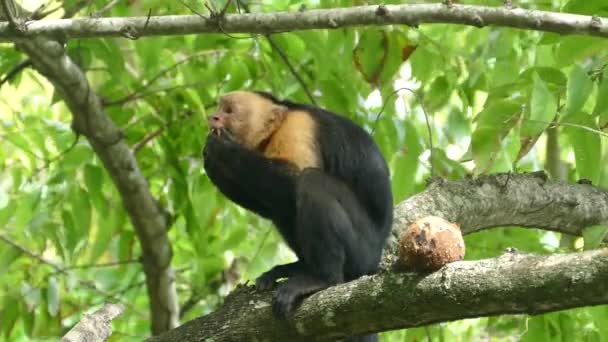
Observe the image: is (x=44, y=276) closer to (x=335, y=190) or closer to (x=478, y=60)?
(x=335, y=190)

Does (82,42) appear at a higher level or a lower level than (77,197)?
higher

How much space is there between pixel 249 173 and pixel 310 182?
332mm

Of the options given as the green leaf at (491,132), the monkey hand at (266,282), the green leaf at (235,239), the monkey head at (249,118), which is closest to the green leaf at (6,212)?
the green leaf at (235,239)

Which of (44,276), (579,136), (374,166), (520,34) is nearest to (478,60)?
(520,34)

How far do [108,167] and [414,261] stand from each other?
2793 millimetres

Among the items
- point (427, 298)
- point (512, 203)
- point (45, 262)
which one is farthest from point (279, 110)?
point (427, 298)

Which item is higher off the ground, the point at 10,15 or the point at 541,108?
the point at 10,15

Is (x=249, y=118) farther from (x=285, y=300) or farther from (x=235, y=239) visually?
(x=285, y=300)

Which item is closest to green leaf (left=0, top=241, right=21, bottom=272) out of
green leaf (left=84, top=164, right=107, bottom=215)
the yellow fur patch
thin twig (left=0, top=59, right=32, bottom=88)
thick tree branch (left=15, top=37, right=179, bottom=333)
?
Answer: green leaf (left=84, top=164, right=107, bottom=215)

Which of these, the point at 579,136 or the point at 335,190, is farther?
the point at 335,190

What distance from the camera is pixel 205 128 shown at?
5145mm

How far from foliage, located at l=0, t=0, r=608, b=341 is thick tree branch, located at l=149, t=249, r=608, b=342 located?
2.54 ft

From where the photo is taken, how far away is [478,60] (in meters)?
4.44

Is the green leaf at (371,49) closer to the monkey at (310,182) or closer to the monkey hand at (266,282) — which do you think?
the monkey at (310,182)
